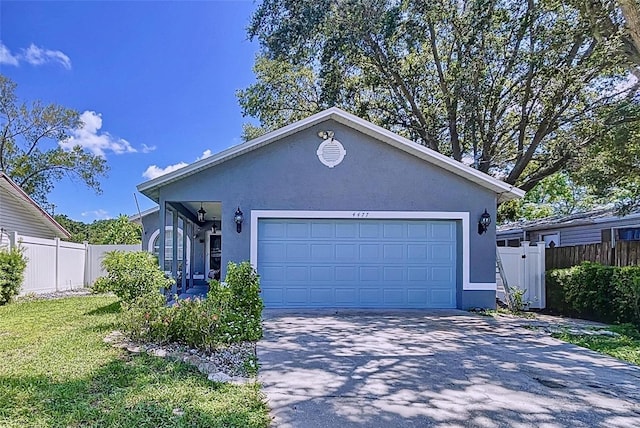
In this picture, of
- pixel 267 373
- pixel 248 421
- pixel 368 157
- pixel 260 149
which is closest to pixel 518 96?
pixel 368 157

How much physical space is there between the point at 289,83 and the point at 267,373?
46.3ft

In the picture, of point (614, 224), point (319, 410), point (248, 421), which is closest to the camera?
point (248, 421)

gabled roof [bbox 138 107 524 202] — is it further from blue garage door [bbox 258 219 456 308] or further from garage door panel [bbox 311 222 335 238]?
garage door panel [bbox 311 222 335 238]

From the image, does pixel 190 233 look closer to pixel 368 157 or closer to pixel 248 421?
pixel 368 157

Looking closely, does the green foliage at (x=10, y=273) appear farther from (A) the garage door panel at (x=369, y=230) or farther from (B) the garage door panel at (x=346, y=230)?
(A) the garage door panel at (x=369, y=230)

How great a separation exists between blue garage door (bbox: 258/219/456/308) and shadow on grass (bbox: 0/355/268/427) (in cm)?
552

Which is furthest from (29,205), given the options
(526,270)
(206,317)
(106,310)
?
(526,270)

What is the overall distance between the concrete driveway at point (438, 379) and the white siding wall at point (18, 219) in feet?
39.2

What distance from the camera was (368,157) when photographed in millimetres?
10320

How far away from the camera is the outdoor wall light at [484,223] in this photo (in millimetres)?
10273

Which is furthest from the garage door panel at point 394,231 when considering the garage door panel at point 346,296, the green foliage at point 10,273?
the green foliage at point 10,273

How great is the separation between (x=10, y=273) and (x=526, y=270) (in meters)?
13.4

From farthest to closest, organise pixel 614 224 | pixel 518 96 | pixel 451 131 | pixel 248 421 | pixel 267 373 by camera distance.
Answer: pixel 451 131
pixel 518 96
pixel 614 224
pixel 267 373
pixel 248 421

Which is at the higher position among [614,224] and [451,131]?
[451,131]
